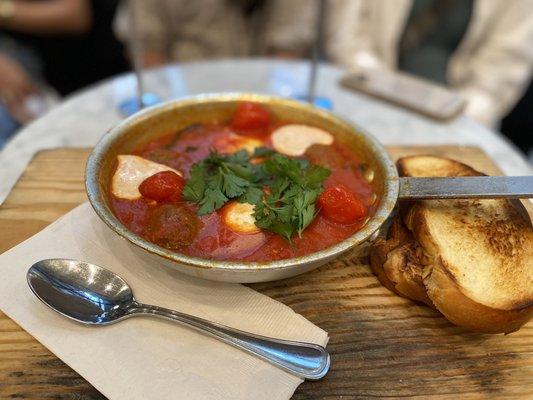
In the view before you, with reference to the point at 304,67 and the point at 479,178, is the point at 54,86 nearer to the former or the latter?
the point at 304,67

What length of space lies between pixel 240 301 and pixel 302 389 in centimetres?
29

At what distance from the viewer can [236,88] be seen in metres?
2.77

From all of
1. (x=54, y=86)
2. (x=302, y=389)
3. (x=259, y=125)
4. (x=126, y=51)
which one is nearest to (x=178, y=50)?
(x=126, y=51)

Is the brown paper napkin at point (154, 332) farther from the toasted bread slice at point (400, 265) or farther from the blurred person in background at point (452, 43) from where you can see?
the blurred person in background at point (452, 43)

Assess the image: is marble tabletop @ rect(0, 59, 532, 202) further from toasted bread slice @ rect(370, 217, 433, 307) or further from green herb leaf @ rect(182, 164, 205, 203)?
toasted bread slice @ rect(370, 217, 433, 307)

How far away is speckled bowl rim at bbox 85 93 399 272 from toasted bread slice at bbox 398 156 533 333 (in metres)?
0.15

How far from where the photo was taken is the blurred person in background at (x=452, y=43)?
3350 mm

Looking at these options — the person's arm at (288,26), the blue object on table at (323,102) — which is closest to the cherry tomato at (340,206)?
the blue object on table at (323,102)

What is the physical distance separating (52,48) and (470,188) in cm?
317

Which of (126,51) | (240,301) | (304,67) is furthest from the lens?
(126,51)

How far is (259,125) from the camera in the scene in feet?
5.92

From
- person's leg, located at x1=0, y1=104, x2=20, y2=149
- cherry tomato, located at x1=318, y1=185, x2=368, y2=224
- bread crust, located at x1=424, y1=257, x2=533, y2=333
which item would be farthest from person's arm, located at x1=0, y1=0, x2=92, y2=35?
bread crust, located at x1=424, y1=257, x2=533, y2=333

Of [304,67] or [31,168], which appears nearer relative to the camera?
[31,168]

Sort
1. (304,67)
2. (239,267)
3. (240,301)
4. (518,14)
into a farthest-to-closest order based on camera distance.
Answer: (518,14), (304,67), (240,301), (239,267)
